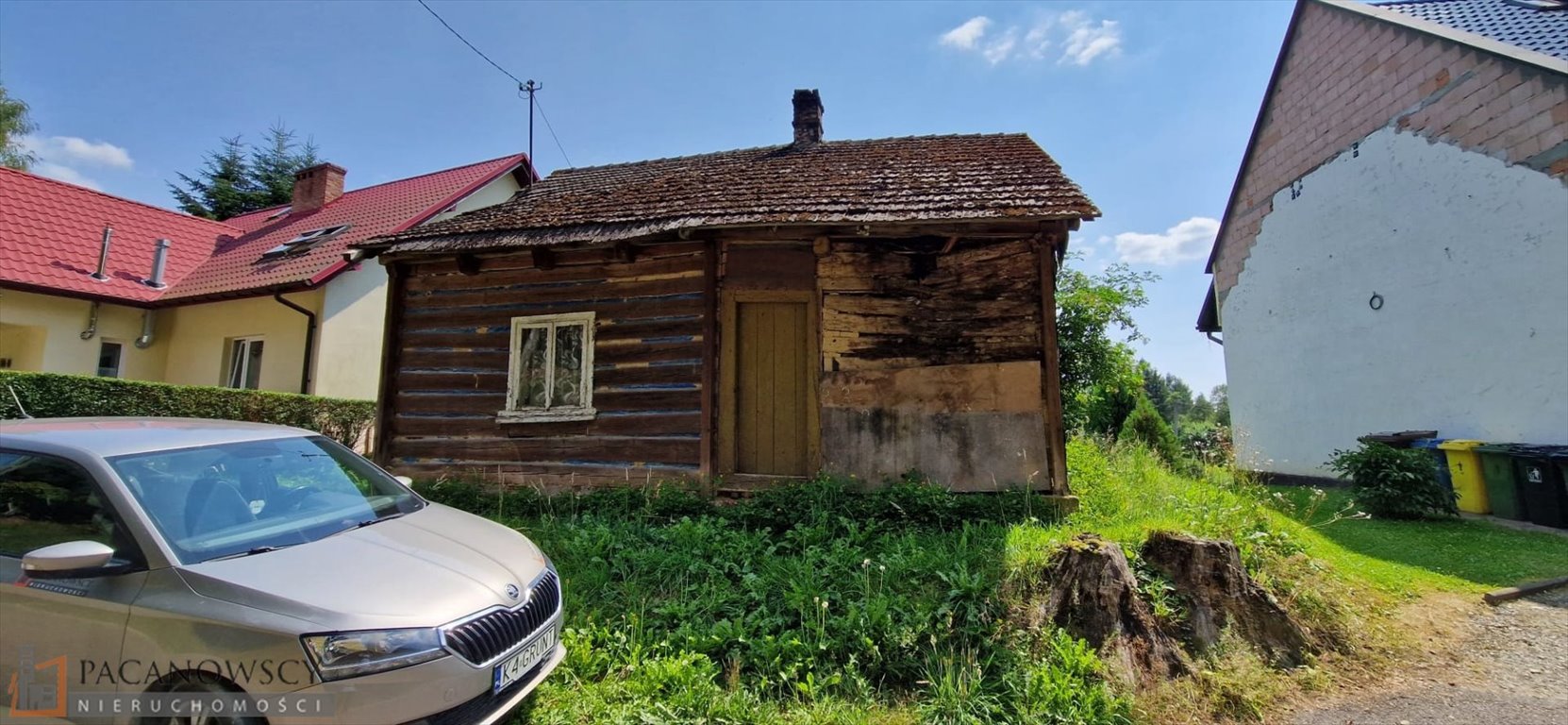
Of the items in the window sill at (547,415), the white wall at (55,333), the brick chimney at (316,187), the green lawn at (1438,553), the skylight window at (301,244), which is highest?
the brick chimney at (316,187)

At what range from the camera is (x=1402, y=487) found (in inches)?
320

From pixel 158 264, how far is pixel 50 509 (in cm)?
1641

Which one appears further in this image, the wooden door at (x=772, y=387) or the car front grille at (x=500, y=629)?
the wooden door at (x=772, y=387)

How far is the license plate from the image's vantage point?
2785mm

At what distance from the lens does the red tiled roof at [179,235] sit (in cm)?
1255

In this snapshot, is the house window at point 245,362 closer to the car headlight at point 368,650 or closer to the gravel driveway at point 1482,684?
the car headlight at point 368,650

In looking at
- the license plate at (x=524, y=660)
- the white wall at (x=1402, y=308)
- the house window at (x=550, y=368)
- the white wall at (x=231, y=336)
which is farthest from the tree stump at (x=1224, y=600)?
the white wall at (x=231, y=336)

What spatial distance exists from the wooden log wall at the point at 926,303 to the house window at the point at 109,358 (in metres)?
16.3

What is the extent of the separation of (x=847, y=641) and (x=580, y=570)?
2.29m

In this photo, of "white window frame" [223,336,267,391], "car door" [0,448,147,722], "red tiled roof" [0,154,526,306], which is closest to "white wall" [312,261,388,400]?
"red tiled roof" [0,154,526,306]

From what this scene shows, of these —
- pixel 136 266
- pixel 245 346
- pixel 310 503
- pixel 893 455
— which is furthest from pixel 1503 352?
pixel 136 266

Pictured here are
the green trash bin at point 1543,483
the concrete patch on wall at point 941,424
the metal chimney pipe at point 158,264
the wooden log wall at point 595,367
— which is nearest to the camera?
the concrete patch on wall at point 941,424

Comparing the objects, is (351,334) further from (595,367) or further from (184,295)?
(595,367)

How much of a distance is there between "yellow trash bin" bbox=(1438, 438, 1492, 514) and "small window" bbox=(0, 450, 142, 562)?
1443cm
